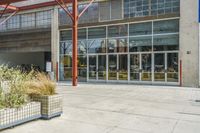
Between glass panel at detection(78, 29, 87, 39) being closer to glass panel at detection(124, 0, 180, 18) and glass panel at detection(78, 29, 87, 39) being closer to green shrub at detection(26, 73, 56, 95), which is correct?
glass panel at detection(124, 0, 180, 18)

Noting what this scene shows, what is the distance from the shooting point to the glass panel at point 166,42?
1820 cm

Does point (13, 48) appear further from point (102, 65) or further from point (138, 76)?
point (138, 76)

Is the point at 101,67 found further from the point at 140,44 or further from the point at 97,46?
the point at 140,44

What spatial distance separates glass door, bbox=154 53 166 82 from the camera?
18.7 m

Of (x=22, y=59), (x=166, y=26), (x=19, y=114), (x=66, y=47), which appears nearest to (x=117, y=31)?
(x=166, y=26)

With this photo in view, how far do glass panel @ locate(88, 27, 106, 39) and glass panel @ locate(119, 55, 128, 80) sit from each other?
2.41 meters

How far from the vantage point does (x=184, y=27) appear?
17703 mm

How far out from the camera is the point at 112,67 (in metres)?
21.0

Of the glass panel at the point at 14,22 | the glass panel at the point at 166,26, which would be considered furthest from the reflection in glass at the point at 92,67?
the glass panel at the point at 14,22

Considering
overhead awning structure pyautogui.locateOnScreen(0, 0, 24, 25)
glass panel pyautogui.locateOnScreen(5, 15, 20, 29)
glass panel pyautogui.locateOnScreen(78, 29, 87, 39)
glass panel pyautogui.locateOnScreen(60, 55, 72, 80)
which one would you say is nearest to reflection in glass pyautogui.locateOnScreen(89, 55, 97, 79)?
glass panel pyautogui.locateOnScreen(78, 29, 87, 39)

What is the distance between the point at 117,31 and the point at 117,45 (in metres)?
1.08

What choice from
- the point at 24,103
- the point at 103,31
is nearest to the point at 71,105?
the point at 24,103

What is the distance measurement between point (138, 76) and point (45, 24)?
1046 cm

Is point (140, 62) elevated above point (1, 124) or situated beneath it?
elevated above
